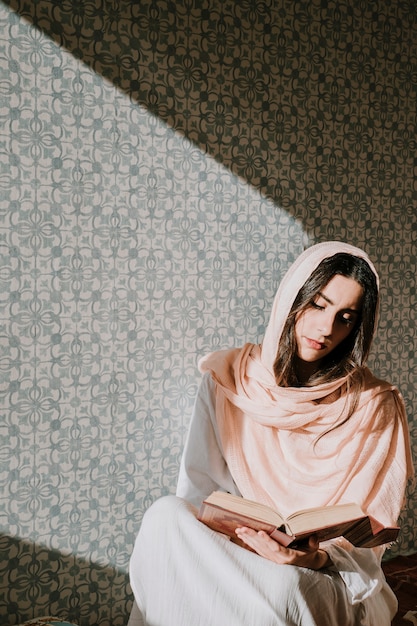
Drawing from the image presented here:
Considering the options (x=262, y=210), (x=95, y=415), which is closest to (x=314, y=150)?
(x=262, y=210)

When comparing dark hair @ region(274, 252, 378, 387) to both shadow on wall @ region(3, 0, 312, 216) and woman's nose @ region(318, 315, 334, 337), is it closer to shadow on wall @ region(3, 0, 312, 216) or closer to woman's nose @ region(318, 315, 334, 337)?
woman's nose @ region(318, 315, 334, 337)

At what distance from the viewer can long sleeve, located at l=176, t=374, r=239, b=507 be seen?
1935 mm

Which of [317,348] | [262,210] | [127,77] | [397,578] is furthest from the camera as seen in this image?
[397,578]

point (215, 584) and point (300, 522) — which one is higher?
point (300, 522)

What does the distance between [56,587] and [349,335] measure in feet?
4.01

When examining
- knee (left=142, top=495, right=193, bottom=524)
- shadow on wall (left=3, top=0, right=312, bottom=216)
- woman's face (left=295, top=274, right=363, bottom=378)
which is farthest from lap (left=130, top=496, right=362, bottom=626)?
shadow on wall (left=3, top=0, right=312, bottom=216)

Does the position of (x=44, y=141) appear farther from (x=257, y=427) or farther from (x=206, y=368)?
(x=257, y=427)

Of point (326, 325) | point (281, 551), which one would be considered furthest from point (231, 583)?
point (326, 325)

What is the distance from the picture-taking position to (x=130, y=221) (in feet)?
6.78

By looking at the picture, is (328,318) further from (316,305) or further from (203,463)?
(203,463)

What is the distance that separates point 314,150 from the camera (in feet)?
8.03

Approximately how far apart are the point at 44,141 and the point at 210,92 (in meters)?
0.62

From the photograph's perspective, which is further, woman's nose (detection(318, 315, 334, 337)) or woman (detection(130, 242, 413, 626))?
woman's nose (detection(318, 315, 334, 337))

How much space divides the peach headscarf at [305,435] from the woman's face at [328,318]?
7 centimetres
